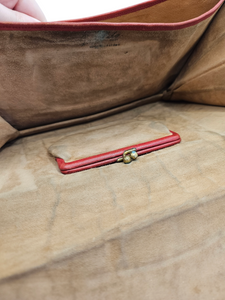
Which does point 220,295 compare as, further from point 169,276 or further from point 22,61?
point 22,61

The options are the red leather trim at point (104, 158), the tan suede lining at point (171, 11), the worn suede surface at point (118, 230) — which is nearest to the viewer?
the worn suede surface at point (118, 230)

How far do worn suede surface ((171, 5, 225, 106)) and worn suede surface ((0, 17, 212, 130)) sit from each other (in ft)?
0.11

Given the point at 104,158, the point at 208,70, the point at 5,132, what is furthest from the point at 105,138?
the point at 208,70

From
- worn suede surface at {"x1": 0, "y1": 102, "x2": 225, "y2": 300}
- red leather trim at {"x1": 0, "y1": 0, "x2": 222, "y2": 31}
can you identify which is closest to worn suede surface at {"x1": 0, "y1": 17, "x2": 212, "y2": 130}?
red leather trim at {"x1": 0, "y1": 0, "x2": 222, "y2": 31}

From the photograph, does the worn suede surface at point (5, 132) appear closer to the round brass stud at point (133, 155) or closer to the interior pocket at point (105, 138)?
the interior pocket at point (105, 138)

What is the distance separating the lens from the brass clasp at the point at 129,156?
436 mm

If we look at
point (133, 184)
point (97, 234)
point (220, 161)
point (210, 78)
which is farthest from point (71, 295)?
point (210, 78)

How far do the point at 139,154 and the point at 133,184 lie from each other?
9 centimetres

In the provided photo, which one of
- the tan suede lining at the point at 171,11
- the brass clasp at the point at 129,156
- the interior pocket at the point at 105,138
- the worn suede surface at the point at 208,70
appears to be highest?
the tan suede lining at the point at 171,11

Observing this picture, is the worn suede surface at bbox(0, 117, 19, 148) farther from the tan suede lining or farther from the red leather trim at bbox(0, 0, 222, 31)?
the tan suede lining

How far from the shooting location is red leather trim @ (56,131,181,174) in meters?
0.43

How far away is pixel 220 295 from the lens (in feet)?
1.20

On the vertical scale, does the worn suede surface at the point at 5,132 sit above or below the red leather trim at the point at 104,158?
above

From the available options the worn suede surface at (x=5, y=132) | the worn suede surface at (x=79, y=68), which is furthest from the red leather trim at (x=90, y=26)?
the worn suede surface at (x=5, y=132)
